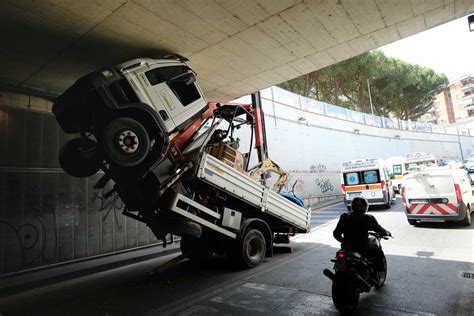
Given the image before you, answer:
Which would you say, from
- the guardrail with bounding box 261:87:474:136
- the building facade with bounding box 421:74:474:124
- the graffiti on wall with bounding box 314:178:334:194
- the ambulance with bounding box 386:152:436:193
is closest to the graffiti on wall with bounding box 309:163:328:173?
the graffiti on wall with bounding box 314:178:334:194

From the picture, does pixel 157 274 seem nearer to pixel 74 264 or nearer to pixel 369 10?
pixel 74 264

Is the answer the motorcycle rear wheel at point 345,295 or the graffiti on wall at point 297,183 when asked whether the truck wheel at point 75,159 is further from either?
the graffiti on wall at point 297,183

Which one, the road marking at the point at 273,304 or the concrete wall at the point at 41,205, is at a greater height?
the concrete wall at the point at 41,205

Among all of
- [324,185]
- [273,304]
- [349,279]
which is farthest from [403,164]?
[273,304]

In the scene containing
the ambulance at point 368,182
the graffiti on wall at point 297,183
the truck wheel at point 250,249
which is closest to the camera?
the truck wheel at point 250,249

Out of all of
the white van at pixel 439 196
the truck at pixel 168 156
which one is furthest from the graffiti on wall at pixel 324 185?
the truck at pixel 168 156

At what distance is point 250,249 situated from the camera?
6.48m

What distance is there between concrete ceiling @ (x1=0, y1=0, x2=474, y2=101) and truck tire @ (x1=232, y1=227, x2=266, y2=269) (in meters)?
4.17

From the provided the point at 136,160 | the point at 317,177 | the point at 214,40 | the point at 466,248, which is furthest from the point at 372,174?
the point at 136,160

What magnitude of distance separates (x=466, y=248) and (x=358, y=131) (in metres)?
21.4

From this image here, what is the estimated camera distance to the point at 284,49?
6621mm

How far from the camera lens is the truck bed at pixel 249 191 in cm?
548

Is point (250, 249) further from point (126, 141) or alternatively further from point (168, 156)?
point (126, 141)

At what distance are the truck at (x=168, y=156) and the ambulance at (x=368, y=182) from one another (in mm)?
9185
